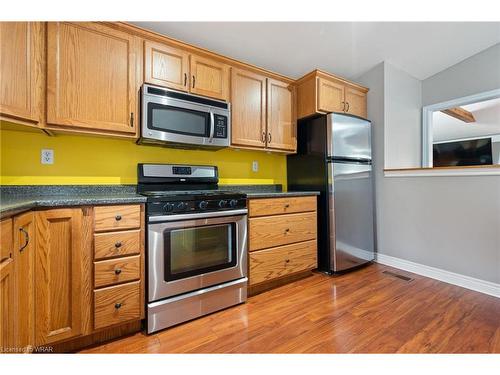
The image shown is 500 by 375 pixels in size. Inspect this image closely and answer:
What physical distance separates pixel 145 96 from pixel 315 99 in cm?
163

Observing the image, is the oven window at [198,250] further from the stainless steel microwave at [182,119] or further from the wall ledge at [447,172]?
the wall ledge at [447,172]

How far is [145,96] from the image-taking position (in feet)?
5.76

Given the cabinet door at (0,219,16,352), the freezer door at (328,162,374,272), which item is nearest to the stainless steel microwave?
the cabinet door at (0,219,16,352)

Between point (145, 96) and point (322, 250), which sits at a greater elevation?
point (145, 96)

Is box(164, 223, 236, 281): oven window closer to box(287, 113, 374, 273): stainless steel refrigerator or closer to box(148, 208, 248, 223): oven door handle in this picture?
box(148, 208, 248, 223): oven door handle

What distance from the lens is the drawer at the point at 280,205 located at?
2035mm

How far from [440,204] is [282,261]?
67.1 inches

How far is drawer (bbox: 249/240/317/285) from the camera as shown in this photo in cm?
203

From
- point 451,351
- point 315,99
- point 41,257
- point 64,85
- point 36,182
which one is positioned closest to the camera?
point 41,257

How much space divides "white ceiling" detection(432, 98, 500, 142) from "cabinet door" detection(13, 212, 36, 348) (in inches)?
166

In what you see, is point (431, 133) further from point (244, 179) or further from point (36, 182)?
point (36, 182)

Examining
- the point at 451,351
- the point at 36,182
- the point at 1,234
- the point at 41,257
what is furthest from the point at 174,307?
the point at 451,351

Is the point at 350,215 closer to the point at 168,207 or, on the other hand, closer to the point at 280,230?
the point at 280,230

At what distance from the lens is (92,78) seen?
63.8 inches
